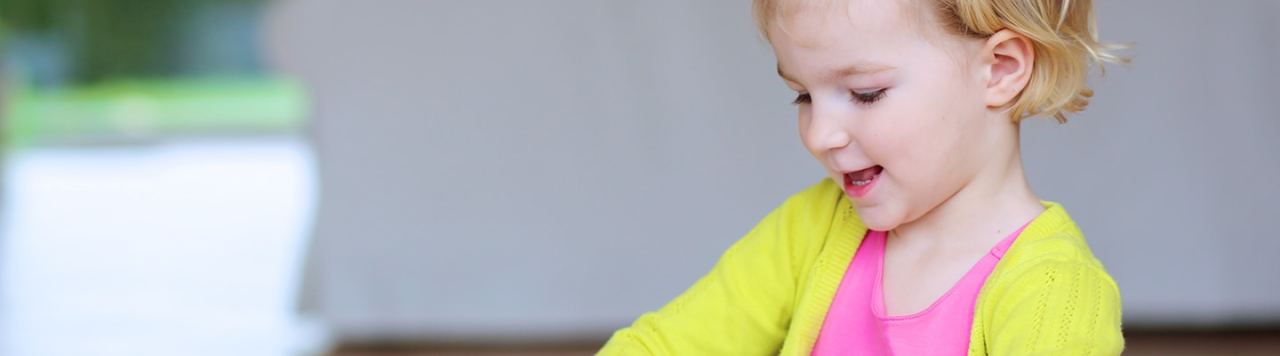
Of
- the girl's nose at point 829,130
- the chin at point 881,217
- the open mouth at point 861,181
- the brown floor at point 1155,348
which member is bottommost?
the brown floor at point 1155,348

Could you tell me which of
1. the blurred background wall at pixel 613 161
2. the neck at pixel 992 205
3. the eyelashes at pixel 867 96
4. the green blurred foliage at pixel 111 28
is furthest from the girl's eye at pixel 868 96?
the green blurred foliage at pixel 111 28

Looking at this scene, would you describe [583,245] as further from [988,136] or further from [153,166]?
[153,166]

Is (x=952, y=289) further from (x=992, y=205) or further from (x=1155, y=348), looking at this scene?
(x=1155, y=348)

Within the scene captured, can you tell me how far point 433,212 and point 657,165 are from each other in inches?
16.8

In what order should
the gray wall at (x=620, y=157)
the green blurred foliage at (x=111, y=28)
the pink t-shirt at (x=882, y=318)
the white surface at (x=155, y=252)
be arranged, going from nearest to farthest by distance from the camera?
the pink t-shirt at (x=882, y=318) < the gray wall at (x=620, y=157) < the white surface at (x=155, y=252) < the green blurred foliage at (x=111, y=28)

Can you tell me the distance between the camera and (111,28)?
26.5ft

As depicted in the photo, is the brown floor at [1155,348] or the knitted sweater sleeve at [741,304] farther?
the brown floor at [1155,348]

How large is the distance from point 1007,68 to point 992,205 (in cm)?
10

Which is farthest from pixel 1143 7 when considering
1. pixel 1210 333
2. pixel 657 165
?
pixel 657 165

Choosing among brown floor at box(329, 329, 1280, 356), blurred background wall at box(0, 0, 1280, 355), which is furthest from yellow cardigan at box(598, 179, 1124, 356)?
brown floor at box(329, 329, 1280, 356)

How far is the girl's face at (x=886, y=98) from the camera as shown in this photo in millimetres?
946

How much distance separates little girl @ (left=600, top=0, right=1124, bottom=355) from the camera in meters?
0.93

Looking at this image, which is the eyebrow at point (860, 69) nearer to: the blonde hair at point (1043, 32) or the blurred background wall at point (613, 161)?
the blonde hair at point (1043, 32)

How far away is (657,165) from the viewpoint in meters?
2.70
